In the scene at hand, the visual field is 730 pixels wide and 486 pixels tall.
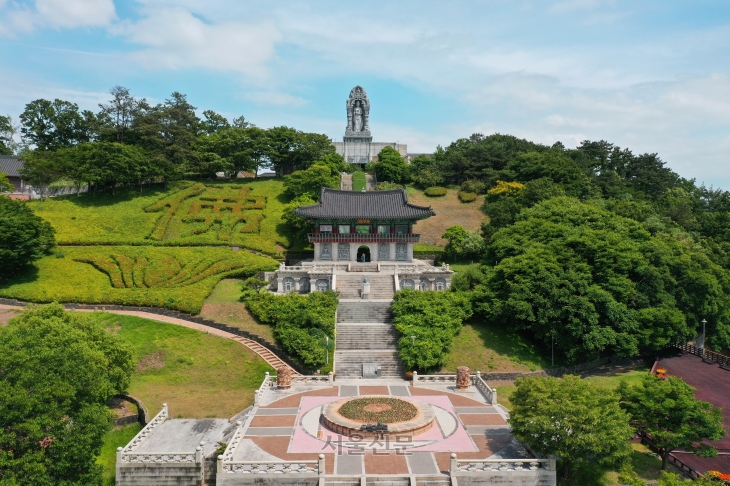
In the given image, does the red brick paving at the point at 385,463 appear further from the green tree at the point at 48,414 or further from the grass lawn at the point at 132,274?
the grass lawn at the point at 132,274

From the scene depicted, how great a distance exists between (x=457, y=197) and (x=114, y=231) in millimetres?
39729

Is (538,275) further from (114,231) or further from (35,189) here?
(35,189)

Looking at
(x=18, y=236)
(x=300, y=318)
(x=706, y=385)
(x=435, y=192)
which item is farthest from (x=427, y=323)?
(x=435, y=192)

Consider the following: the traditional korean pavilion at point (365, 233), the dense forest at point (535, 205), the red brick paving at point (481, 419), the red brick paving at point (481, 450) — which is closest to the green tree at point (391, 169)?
the dense forest at point (535, 205)

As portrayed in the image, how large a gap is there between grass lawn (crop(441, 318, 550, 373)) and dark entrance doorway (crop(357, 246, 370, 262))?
13.7 metres

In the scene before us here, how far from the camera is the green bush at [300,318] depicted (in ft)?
103

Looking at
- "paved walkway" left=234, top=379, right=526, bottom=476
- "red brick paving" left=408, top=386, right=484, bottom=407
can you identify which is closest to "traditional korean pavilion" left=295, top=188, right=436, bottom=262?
"red brick paving" left=408, top=386, right=484, bottom=407

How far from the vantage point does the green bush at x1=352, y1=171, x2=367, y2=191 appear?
237ft

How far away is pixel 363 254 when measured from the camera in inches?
1859

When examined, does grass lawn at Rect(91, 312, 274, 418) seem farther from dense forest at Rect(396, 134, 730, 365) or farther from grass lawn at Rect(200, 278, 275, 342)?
dense forest at Rect(396, 134, 730, 365)

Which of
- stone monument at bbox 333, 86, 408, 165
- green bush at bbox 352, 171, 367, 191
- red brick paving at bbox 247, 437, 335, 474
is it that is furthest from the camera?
stone monument at bbox 333, 86, 408, 165

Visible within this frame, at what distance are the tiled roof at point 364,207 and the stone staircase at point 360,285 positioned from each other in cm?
631

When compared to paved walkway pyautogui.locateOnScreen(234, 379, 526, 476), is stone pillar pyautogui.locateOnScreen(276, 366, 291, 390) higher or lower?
higher

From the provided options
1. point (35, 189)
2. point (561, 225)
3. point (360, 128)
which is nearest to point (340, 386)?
point (561, 225)
